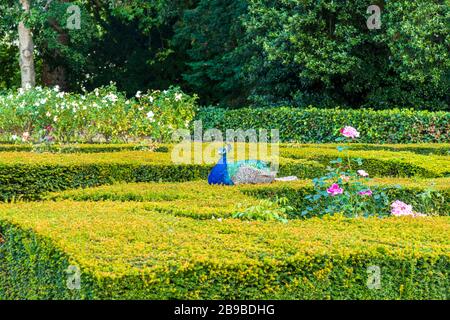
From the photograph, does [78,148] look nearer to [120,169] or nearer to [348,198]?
[120,169]

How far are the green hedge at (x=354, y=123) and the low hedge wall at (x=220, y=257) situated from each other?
1133cm

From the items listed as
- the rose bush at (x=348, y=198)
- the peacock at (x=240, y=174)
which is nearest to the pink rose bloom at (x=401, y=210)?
the rose bush at (x=348, y=198)

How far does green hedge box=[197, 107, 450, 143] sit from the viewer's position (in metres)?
16.3

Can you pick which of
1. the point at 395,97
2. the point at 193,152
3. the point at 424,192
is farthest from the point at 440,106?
the point at 424,192

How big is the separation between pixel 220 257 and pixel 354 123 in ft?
43.0

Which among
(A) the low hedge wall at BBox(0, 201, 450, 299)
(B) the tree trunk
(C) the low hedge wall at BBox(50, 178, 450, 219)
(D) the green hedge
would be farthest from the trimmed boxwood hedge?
(B) the tree trunk

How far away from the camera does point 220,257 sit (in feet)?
13.3

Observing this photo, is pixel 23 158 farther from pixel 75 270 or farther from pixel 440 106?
pixel 440 106

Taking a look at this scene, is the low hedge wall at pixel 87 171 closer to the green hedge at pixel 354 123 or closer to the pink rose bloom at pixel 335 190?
the pink rose bloom at pixel 335 190

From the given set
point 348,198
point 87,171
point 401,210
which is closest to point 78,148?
point 87,171

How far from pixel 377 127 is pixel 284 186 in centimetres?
976

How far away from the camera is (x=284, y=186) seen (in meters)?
7.21

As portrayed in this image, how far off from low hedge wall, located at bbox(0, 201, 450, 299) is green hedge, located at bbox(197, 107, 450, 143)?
11333mm

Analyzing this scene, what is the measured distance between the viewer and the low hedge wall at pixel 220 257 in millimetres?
3861
